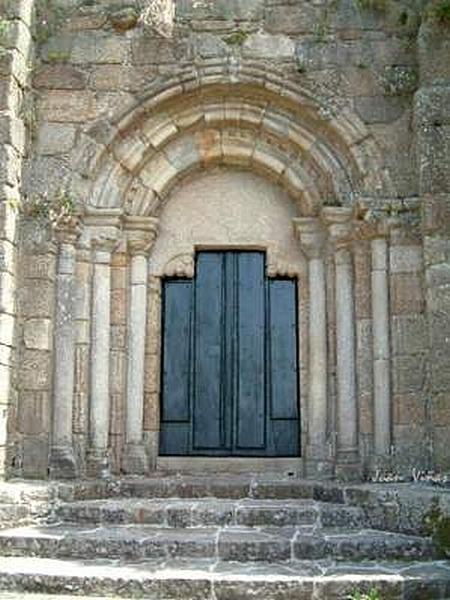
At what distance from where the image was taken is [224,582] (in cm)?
460

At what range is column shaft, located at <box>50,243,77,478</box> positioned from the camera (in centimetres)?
675

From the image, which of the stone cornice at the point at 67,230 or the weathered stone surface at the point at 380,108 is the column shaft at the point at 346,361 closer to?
the weathered stone surface at the point at 380,108

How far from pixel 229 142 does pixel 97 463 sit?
3127 millimetres

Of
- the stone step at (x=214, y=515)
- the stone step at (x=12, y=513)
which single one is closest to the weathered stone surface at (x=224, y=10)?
the stone step at (x=214, y=515)

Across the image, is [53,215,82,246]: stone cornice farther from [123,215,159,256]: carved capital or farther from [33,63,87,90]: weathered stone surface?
[33,63,87,90]: weathered stone surface

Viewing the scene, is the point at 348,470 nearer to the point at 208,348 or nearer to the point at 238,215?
the point at 208,348

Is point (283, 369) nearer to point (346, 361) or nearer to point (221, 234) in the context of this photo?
point (346, 361)

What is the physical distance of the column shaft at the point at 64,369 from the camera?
22.1 ft

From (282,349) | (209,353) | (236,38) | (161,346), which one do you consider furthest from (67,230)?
(236,38)

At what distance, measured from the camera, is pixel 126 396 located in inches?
284

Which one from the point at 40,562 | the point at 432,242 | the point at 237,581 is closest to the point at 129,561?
the point at 40,562

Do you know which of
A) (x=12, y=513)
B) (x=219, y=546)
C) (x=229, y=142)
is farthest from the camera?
(x=229, y=142)

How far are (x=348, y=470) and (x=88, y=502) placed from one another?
2.14 meters

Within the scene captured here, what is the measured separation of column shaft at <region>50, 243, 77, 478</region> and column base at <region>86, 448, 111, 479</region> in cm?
17
